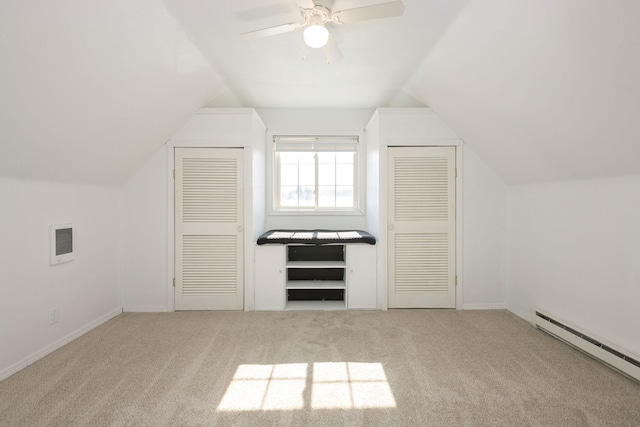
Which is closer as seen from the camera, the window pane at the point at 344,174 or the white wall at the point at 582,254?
the white wall at the point at 582,254

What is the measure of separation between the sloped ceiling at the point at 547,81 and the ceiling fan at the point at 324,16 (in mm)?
618

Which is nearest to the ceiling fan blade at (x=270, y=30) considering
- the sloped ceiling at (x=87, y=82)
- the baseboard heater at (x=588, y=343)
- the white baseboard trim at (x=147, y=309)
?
the sloped ceiling at (x=87, y=82)

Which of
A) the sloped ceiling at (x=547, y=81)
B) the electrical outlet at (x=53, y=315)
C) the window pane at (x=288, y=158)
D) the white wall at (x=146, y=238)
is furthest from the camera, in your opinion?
the window pane at (x=288, y=158)

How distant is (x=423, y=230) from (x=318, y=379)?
192 centimetres

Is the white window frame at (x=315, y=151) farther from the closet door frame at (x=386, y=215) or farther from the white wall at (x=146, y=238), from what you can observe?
the white wall at (x=146, y=238)

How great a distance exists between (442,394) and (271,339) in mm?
1345

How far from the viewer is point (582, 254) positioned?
2373 mm

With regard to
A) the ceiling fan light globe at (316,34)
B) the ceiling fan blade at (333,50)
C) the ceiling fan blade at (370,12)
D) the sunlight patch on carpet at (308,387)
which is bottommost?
the sunlight patch on carpet at (308,387)

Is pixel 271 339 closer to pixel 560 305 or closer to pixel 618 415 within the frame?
pixel 618 415

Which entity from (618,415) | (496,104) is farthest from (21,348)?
(496,104)

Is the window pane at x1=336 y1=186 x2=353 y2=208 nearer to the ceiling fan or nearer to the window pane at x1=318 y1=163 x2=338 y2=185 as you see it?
the window pane at x1=318 y1=163 x2=338 y2=185

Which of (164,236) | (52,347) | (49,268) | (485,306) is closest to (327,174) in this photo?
(164,236)

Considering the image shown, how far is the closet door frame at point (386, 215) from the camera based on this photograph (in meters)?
3.25

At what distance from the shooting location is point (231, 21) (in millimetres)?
2096
